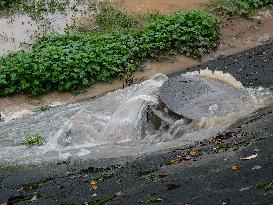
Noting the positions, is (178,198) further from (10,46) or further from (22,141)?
(10,46)

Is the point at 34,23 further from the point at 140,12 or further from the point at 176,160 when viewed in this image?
the point at 176,160

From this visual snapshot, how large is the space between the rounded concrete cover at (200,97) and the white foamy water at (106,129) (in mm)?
53

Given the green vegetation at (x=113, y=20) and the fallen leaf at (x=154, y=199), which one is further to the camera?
the green vegetation at (x=113, y=20)

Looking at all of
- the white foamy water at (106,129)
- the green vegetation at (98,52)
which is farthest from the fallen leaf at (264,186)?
the green vegetation at (98,52)

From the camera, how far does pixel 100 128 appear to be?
30.9ft

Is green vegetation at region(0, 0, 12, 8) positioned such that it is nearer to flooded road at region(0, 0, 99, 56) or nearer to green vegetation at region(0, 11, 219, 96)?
flooded road at region(0, 0, 99, 56)

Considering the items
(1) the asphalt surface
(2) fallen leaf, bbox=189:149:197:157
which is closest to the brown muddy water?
(1) the asphalt surface

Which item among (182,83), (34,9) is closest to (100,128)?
(182,83)

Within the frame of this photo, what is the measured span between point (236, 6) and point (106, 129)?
24.8ft

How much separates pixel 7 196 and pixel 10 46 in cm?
799

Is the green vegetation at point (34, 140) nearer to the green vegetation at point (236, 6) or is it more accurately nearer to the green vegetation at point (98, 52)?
the green vegetation at point (98, 52)

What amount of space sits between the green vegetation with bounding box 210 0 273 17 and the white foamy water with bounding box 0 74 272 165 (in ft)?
16.2

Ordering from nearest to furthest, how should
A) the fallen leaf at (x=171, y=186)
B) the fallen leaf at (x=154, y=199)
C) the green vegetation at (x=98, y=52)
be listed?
the fallen leaf at (x=154, y=199)
the fallen leaf at (x=171, y=186)
the green vegetation at (x=98, y=52)

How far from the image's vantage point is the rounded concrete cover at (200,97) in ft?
27.6
